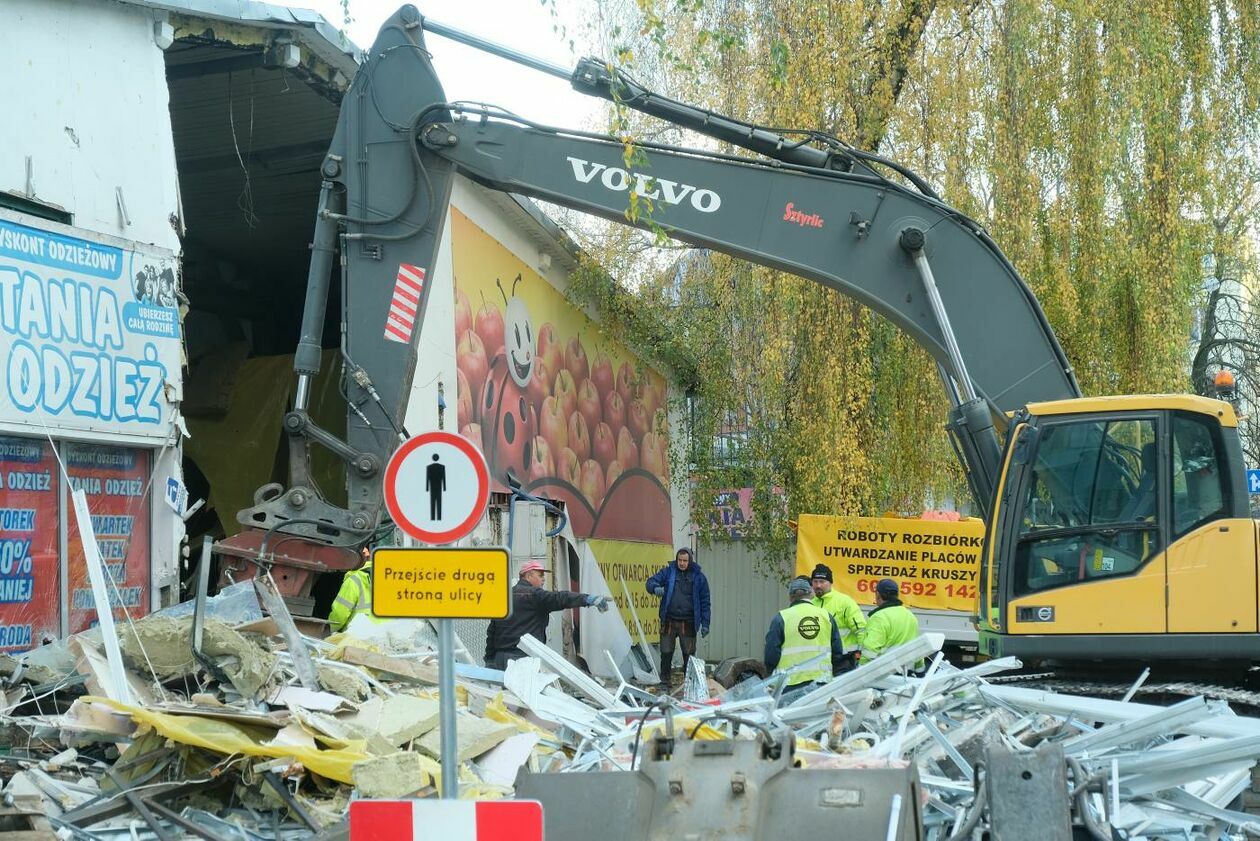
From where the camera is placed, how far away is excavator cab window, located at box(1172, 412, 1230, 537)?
9.99m

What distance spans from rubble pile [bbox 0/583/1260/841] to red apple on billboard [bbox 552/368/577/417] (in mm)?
9774

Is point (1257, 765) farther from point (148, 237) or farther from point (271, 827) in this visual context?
point (148, 237)

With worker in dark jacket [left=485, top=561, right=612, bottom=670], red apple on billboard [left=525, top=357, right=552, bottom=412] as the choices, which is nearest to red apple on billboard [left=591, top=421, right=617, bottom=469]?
red apple on billboard [left=525, top=357, right=552, bottom=412]

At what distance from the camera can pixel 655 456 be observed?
2620 centimetres

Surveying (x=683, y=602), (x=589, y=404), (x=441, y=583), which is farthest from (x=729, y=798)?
(x=589, y=404)

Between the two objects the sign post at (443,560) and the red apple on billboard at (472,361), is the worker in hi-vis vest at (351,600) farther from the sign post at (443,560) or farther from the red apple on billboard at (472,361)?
the sign post at (443,560)

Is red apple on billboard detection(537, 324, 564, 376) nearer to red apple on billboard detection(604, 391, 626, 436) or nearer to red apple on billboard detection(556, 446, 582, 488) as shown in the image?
red apple on billboard detection(556, 446, 582, 488)

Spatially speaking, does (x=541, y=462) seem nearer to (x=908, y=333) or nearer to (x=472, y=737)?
(x=908, y=333)

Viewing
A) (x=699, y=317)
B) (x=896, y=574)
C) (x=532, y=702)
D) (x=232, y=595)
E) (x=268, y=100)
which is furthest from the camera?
(x=699, y=317)

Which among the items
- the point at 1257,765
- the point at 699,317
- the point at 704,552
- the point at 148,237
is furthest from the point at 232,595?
the point at 704,552

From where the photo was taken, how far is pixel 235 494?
18531mm

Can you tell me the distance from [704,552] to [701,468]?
9.81ft

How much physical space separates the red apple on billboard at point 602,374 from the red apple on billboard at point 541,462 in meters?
2.93

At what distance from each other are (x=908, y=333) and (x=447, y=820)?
7.02 metres
